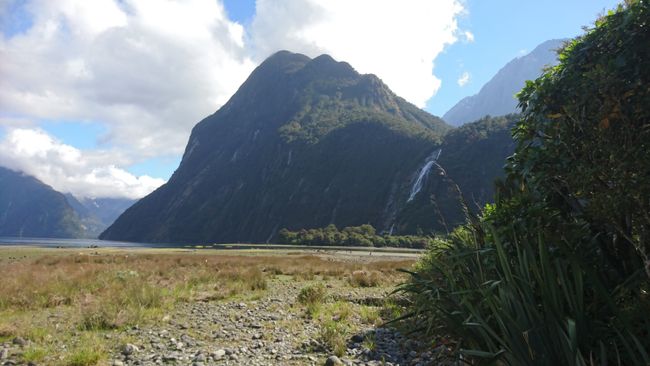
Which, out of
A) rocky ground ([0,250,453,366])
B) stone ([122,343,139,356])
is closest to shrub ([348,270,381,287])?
rocky ground ([0,250,453,366])

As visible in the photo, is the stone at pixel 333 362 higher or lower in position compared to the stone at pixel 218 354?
lower

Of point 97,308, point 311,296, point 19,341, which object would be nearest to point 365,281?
point 311,296

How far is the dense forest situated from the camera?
381cm

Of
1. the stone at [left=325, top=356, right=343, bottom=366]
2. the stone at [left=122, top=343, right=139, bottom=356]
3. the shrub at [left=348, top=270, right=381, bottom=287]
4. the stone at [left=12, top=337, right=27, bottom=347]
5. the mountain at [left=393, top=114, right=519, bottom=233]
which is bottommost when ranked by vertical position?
the shrub at [left=348, top=270, right=381, bottom=287]

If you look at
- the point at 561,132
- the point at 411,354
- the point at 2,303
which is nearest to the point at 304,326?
the point at 411,354

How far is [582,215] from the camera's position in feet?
15.3

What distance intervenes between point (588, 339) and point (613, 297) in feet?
1.91

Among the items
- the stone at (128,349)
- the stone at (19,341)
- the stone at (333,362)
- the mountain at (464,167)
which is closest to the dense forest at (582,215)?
the stone at (333,362)

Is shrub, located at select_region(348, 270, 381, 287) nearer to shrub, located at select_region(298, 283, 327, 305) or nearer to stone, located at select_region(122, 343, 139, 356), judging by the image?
shrub, located at select_region(298, 283, 327, 305)

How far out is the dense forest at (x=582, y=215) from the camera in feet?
12.5

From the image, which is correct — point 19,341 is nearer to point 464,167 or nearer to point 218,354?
point 218,354

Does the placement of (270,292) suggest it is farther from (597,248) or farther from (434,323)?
(597,248)

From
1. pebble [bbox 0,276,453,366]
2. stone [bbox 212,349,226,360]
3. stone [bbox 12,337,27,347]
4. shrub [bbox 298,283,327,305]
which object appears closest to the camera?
pebble [bbox 0,276,453,366]

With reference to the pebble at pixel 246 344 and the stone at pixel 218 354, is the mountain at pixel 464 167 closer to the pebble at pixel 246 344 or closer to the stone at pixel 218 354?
the pebble at pixel 246 344
